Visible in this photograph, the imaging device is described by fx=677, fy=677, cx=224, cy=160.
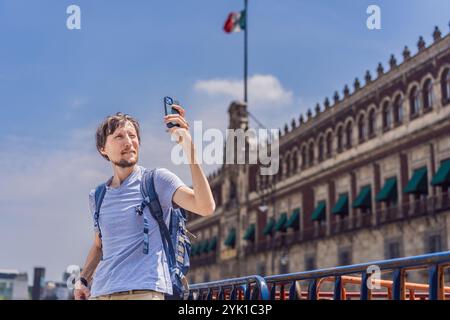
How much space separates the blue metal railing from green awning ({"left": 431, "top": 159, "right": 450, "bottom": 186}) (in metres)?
20.6

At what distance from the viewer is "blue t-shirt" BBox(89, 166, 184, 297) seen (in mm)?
2797

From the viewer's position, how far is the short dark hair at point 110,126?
301cm

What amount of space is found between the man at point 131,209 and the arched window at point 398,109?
85.3 feet

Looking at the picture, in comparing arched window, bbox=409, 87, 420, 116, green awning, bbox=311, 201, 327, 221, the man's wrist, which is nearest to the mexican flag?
green awning, bbox=311, 201, 327, 221

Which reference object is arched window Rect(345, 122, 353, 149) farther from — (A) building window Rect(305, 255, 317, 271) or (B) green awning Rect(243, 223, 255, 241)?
(B) green awning Rect(243, 223, 255, 241)

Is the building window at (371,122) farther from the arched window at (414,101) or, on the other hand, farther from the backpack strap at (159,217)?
the backpack strap at (159,217)

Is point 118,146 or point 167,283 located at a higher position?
point 118,146

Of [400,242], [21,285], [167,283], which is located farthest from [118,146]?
[21,285]

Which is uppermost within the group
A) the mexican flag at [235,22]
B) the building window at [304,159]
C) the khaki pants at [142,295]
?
the mexican flag at [235,22]

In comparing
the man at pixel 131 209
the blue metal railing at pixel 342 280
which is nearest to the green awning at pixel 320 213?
the blue metal railing at pixel 342 280

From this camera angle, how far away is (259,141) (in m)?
39.8

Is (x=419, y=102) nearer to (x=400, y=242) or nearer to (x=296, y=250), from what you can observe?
(x=400, y=242)

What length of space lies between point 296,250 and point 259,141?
7550 mm
